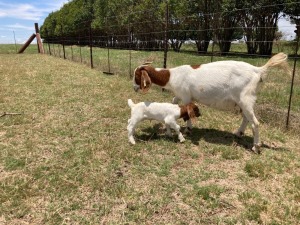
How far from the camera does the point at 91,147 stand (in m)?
4.73

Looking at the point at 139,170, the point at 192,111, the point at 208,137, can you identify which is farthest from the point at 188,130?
the point at 139,170

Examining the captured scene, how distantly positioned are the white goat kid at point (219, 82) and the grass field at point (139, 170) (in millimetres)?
649

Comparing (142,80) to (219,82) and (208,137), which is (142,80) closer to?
(219,82)

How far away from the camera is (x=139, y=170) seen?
410cm

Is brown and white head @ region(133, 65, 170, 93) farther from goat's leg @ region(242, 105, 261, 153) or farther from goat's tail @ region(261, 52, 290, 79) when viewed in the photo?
goat's tail @ region(261, 52, 290, 79)

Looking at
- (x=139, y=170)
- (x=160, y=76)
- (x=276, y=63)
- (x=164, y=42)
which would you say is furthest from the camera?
(x=164, y=42)

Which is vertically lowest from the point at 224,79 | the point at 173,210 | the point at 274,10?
the point at 173,210

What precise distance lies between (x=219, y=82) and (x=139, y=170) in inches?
78.6

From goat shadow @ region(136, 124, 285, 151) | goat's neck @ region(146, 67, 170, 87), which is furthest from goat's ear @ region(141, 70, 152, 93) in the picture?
goat shadow @ region(136, 124, 285, 151)

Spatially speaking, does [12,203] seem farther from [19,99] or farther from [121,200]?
[19,99]

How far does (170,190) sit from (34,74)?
10.1 m

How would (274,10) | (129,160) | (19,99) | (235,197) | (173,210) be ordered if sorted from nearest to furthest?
(173,210) < (235,197) < (129,160) < (19,99) < (274,10)

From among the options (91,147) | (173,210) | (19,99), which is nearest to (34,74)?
(19,99)

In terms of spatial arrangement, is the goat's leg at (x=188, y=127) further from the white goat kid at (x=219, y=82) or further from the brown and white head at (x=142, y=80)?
the brown and white head at (x=142, y=80)
